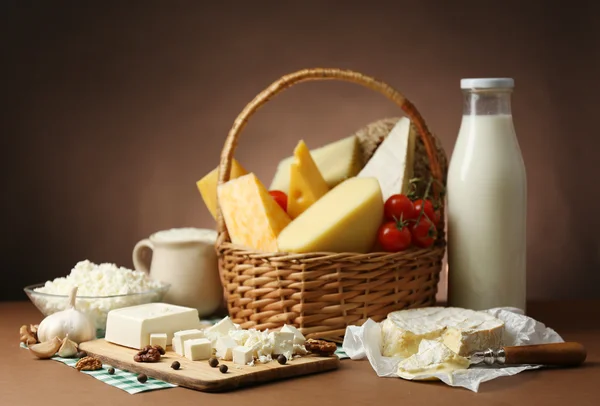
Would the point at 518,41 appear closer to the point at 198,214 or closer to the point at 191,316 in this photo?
the point at 198,214

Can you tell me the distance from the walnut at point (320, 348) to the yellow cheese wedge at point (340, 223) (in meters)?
0.21

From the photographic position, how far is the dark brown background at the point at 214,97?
248cm

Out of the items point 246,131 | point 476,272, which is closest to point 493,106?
point 476,272

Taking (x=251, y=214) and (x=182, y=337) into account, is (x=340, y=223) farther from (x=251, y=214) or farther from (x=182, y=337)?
(x=182, y=337)

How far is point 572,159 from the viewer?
99.6 inches

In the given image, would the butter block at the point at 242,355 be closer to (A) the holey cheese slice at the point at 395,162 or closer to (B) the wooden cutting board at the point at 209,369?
(B) the wooden cutting board at the point at 209,369

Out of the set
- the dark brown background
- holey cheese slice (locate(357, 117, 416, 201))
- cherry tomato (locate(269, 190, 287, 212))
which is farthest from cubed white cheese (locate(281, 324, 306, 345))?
the dark brown background

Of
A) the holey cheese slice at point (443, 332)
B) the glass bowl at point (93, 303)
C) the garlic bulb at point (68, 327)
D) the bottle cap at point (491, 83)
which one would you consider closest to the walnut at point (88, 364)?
the garlic bulb at point (68, 327)

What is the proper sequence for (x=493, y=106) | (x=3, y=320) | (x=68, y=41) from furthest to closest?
(x=68, y=41) → (x=3, y=320) → (x=493, y=106)

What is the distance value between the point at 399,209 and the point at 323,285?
22 cm

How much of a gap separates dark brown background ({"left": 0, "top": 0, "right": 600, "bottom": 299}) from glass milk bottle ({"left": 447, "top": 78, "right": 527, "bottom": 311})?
690mm

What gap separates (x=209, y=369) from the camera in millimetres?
1480

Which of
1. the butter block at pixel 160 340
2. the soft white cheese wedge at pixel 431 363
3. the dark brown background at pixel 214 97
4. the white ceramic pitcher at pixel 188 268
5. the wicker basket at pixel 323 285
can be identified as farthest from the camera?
the dark brown background at pixel 214 97

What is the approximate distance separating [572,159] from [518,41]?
36 cm
